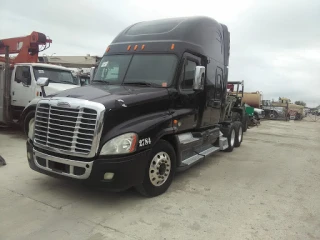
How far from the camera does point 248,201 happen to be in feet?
15.1

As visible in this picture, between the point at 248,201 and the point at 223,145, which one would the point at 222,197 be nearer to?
the point at 248,201

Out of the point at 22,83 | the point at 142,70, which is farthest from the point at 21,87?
the point at 142,70

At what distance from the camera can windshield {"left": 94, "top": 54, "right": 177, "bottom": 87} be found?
5.05m

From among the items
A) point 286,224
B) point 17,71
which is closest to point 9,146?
point 17,71

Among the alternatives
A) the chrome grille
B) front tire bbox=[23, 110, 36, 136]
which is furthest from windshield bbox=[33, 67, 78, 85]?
the chrome grille

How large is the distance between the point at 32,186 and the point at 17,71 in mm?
6016

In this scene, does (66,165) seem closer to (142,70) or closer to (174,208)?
(174,208)

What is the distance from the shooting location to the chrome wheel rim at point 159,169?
14.6 feet

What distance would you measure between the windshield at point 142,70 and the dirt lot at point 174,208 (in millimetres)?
1989

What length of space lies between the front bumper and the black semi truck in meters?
0.01

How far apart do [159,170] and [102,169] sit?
3.66ft

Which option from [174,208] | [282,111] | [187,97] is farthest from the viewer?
[282,111]

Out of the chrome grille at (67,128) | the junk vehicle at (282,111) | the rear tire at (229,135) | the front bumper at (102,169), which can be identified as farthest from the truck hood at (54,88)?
the junk vehicle at (282,111)

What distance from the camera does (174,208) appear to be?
13.7 feet
